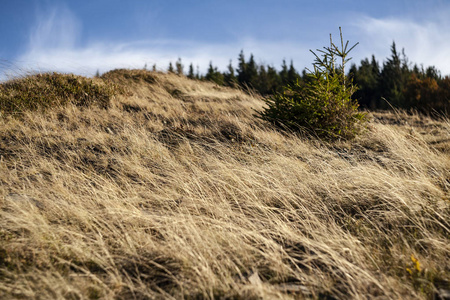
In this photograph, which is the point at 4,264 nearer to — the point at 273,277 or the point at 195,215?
the point at 195,215

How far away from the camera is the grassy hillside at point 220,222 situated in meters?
1.86

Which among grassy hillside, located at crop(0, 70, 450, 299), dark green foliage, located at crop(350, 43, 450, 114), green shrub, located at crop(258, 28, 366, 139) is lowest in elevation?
grassy hillside, located at crop(0, 70, 450, 299)

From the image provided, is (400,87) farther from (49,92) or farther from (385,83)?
(49,92)

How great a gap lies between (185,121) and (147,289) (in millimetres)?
5632

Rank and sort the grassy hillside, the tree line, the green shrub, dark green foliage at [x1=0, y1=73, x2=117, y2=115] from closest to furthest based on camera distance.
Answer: the grassy hillside → the green shrub → dark green foliage at [x1=0, y1=73, x2=117, y2=115] → the tree line

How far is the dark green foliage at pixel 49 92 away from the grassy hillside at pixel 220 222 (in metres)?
2.40

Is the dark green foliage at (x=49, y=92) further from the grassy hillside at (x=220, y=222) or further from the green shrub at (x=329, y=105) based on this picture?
the green shrub at (x=329, y=105)

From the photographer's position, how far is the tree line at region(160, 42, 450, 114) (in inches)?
620

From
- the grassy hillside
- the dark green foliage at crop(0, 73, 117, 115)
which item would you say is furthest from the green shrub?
the dark green foliage at crop(0, 73, 117, 115)

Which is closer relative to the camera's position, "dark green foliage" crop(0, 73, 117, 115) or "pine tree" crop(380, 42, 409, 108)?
"dark green foliage" crop(0, 73, 117, 115)

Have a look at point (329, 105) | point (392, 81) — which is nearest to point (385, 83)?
point (392, 81)

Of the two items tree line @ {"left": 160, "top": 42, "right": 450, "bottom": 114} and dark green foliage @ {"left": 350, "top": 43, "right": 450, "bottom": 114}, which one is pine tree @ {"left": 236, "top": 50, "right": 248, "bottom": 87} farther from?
dark green foliage @ {"left": 350, "top": 43, "right": 450, "bottom": 114}

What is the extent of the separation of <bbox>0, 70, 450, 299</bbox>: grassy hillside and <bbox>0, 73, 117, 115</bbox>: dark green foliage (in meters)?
2.40

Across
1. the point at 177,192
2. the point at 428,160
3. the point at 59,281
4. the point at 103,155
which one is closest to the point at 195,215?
the point at 177,192
